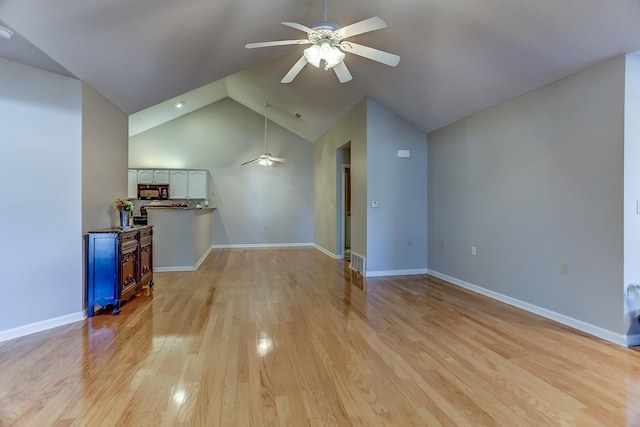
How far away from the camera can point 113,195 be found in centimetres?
404

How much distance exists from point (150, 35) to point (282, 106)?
184 inches

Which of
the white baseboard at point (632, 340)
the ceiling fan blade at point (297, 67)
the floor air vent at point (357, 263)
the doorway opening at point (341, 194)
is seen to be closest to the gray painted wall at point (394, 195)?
the floor air vent at point (357, 263)

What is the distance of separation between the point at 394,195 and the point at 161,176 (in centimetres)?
616

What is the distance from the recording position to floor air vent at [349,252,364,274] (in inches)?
215

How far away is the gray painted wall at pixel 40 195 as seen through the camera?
283 cm

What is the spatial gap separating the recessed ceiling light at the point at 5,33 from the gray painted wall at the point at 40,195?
0.57m

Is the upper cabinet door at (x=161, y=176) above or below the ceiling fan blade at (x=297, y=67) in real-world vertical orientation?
below

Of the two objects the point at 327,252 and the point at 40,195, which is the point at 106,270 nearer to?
the point at 40,195

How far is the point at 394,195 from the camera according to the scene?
5395 mm

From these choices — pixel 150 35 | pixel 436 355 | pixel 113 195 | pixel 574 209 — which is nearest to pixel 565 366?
pixel 436 355

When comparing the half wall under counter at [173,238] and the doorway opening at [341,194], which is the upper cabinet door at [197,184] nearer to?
the half wall under counter at [173,238]

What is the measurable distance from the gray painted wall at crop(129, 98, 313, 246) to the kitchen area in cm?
48

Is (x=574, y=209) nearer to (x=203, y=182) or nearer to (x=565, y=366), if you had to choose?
(x=565, y=366)

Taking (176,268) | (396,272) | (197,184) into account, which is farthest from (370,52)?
(197,184)
